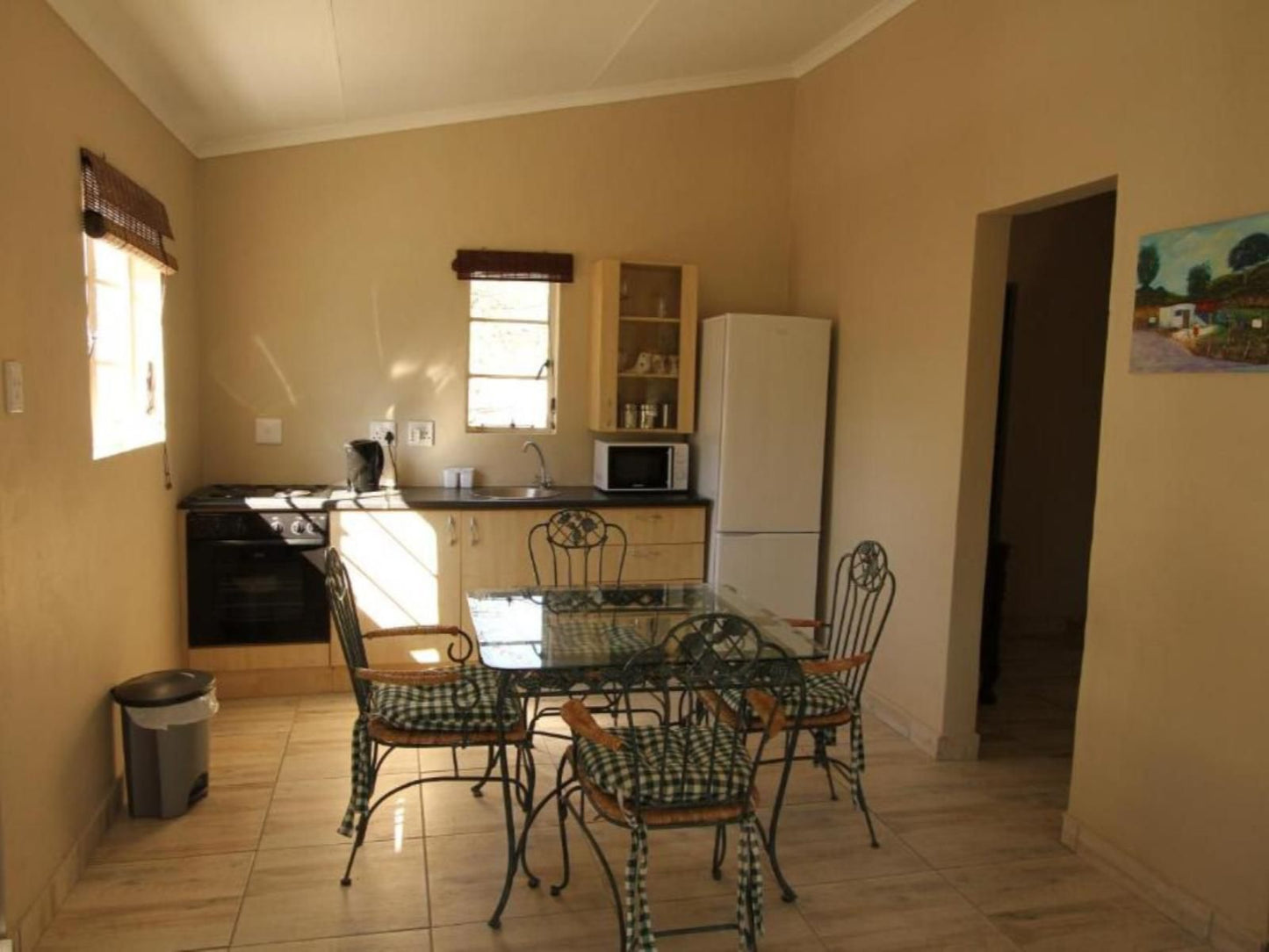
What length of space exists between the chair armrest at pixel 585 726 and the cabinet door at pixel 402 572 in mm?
2081

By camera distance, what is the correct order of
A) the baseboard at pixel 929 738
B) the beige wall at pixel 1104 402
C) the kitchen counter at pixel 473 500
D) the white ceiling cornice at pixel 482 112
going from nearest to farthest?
the beige wall at pixel 1104 402 < the baseboard at pixel 929 738 < the kitchen counter at pixel 473 500 < the white ceiling cornice at pixel 482 112

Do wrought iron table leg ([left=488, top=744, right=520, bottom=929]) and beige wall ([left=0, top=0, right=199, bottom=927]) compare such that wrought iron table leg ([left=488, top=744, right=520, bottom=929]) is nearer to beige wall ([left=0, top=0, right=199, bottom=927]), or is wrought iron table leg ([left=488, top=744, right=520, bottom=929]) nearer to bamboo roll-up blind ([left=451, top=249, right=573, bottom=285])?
beige wall ([left=0, top=0, right=199, bottom=927])

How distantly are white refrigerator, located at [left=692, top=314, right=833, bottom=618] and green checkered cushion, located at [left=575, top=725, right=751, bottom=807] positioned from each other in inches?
80.8

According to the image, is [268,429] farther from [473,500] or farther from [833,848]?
[833,848]

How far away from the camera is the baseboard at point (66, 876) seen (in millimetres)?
2318

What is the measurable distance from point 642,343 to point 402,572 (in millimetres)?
1697

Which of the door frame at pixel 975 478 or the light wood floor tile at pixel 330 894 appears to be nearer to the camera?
the light wood floor tile at pixel 330 894

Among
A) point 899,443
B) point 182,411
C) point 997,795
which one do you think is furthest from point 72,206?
point 997,795

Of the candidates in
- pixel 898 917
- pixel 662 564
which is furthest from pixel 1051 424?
pixel 898 917

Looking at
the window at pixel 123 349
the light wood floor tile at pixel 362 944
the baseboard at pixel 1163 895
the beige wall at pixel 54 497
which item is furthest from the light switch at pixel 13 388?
the baseboard at pixel 1163 895

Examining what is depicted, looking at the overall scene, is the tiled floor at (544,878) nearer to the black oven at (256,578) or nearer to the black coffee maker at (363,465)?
the black oven at (256,578)

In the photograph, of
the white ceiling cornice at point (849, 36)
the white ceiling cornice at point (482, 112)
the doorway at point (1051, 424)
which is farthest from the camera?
the doorway at point (1051, 424)

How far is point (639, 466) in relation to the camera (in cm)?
471

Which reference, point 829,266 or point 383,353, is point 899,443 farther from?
point 383,353
